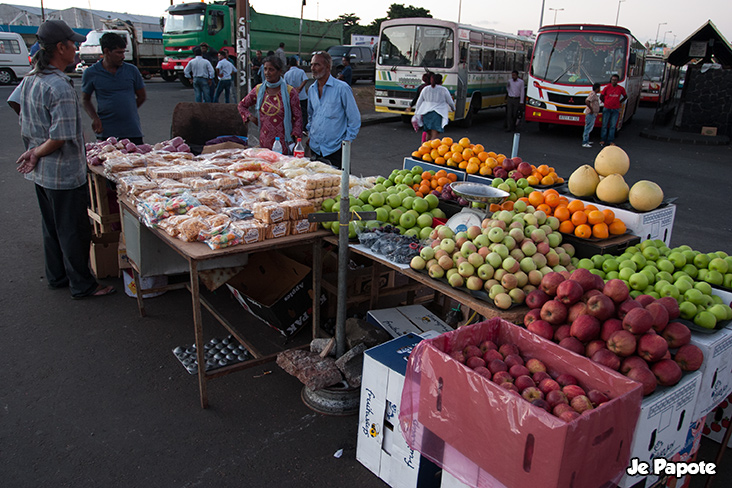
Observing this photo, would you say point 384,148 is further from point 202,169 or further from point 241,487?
point 241,487

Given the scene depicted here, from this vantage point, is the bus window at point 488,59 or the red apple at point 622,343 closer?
the red apple at point 622,343

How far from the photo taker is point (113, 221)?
16.8ft

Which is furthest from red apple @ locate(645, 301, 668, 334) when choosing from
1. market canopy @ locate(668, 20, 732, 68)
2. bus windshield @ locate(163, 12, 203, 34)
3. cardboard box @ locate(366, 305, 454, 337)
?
bus windshield @ locate(163, 12, 203, 34)

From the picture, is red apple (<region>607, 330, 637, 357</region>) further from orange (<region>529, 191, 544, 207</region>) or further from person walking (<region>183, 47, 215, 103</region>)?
person walking (<region>183, 47, 215, 103</region>)

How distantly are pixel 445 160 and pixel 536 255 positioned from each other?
2128mm

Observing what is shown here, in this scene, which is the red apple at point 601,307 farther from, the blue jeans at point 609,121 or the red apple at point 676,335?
the blue jeans at point 609,121

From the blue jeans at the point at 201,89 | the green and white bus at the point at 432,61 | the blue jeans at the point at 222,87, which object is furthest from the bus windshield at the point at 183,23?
the green and white bus at the point at 432,61

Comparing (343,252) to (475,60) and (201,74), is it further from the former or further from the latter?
(475,60)

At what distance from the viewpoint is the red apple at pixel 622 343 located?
219cm

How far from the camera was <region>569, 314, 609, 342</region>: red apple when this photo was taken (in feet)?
7.52

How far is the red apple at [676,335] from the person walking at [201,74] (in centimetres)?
1506

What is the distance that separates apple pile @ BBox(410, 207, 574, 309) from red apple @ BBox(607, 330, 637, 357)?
1.76 feet

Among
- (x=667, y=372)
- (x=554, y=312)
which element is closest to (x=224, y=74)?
(x=554, y=312)

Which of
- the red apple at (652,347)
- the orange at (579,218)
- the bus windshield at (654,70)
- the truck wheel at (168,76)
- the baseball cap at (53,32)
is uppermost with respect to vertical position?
the bus windshield at (654,70)
